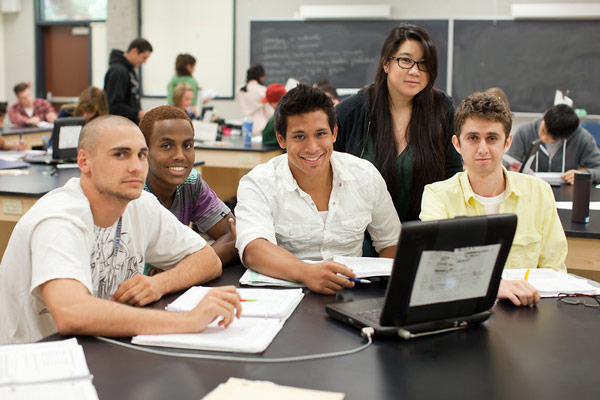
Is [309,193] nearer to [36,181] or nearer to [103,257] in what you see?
[103,257]

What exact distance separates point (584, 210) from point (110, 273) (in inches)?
72.7

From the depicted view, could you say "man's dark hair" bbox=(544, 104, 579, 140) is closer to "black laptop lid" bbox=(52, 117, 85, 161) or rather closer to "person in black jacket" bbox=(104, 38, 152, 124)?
"black laptop lid" bbox=(52, 117, 85, 161)

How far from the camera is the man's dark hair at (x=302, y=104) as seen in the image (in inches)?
80.0

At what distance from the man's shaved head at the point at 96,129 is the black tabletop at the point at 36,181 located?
1631 mm

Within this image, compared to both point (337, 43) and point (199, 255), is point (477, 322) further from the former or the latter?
point (337, 43)

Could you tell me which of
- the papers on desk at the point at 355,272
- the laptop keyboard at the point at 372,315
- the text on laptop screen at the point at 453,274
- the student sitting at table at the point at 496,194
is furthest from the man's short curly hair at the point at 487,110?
the laptop keyboard at the point at 372,315

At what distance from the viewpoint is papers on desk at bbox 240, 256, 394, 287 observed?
5.84ft

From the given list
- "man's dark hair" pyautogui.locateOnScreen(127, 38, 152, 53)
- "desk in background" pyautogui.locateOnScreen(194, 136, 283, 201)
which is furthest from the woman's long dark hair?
"man's dark hair" pyautogui.locateOnScreen(127, 38, 152, 53)

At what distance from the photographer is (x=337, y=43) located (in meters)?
8.05

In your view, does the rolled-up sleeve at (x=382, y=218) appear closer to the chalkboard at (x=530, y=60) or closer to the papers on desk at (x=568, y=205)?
the papers on desk at (x=568, y=205)

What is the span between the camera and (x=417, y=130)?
2467 mm

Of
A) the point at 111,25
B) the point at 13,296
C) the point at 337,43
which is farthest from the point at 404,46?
the point at 111,25

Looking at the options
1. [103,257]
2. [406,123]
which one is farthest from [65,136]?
[103,257]

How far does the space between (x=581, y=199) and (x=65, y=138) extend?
2977 mm
